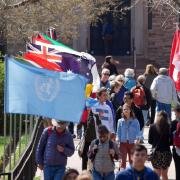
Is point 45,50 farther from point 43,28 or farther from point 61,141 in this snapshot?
point 43,28

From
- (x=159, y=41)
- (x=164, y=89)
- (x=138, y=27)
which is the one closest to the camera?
(x=164, y=89)

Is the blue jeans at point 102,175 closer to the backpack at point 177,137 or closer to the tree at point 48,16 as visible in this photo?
the backpack at point 177,137

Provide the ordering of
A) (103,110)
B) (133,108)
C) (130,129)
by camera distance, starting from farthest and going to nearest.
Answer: (133,108), (130,129), (103,110)

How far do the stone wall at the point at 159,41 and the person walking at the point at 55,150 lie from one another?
2686 centimetres

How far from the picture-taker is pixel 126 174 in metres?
9.46

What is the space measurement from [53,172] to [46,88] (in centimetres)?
167

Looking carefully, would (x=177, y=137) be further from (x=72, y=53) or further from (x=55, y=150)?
(x=72, y=53)

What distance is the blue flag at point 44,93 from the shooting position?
36.5 feet

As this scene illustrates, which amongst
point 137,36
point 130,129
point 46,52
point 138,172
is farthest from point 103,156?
point 137,36

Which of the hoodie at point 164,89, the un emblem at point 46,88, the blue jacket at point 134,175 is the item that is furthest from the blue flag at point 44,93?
the hoodie at point 164,89

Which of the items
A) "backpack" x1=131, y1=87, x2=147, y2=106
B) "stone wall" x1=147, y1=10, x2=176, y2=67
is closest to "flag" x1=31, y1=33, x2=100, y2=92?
"backpack" x1=131, y1=87, x2=147, y2=106

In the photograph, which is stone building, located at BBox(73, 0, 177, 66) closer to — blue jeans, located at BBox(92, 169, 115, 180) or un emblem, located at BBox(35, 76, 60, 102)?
blue jeans, located at BBox(92, 169, 115, 180)

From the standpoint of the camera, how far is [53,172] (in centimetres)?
1248

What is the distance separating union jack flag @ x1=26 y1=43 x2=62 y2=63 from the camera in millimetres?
16064
